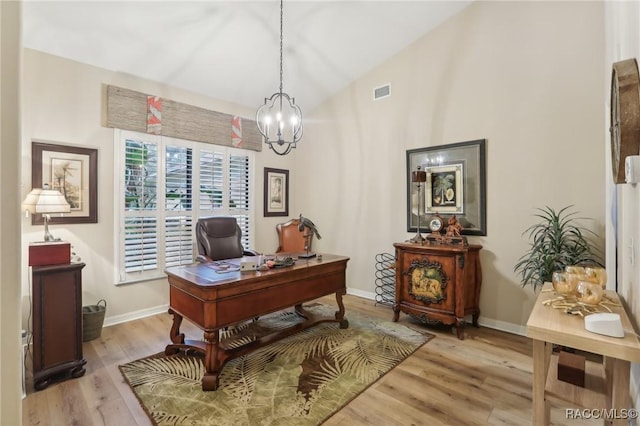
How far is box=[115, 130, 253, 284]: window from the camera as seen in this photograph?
136 inches

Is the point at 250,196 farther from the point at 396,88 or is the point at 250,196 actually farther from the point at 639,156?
the point at 639,156

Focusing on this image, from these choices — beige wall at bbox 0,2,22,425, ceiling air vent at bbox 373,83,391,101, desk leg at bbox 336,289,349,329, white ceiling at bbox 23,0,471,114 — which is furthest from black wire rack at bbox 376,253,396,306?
beige wall at bbox 0,2,22,425

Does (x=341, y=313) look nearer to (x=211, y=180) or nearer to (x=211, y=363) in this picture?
(x=211, y=363)

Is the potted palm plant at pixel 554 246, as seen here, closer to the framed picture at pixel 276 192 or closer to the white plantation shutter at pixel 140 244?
the framed picture at pixel 276 192

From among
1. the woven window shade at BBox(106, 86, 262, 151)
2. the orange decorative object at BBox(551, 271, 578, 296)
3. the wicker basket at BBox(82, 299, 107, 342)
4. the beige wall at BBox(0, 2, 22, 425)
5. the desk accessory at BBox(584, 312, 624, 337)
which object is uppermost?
the woven window shade at BBox(106, 86, 262, 151)

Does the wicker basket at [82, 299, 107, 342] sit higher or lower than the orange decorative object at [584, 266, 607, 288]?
lower

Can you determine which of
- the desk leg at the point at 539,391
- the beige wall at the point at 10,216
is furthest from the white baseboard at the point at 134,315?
the desk leg at the point at 539,391

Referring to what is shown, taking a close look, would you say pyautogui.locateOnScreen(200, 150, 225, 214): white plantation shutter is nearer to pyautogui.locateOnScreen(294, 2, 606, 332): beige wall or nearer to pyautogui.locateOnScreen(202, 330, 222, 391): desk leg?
pyautogui.locateOnScreen(294, 2, 606, 332): beige wall

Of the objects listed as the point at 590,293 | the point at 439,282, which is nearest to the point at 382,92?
the point at 439,282

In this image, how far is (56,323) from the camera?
2.29 meters

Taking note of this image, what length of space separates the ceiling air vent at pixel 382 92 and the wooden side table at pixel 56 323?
12.9 ft

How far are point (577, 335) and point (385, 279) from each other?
10.2 ft

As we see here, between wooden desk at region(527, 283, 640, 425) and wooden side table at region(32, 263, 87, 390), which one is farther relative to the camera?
wooden side table at region(32, 263, 87, 390)

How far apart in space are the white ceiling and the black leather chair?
73.0 inches
